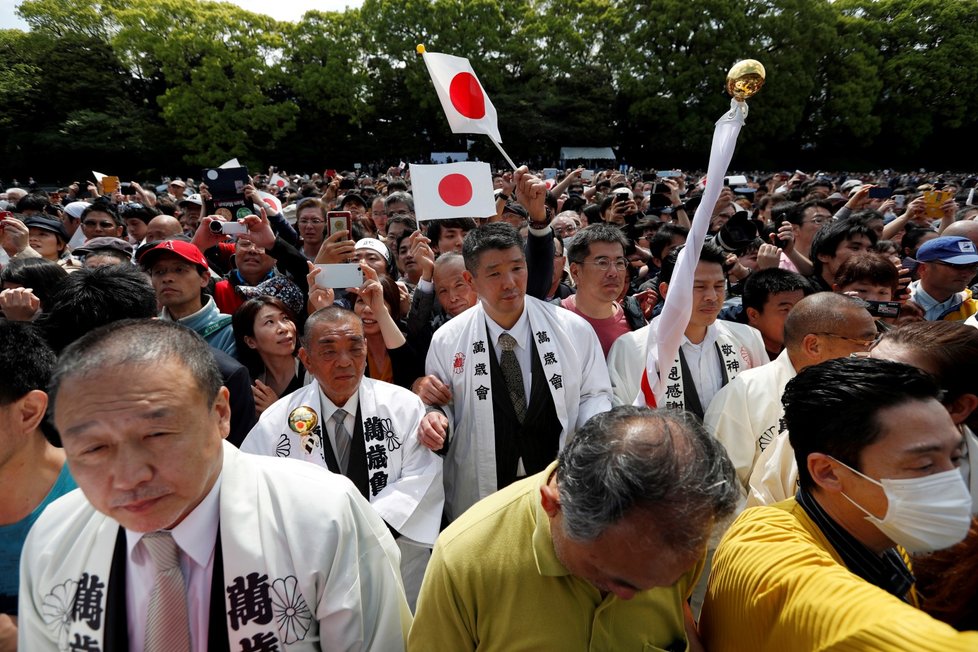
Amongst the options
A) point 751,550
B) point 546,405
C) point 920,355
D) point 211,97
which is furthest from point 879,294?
point 211,97

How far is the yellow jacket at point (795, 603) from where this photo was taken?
117 cm

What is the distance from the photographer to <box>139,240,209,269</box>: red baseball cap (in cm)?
338

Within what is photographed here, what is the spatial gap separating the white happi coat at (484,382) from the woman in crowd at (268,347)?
31.1 inches

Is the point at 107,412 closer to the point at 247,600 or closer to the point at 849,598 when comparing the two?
the point at 247,600

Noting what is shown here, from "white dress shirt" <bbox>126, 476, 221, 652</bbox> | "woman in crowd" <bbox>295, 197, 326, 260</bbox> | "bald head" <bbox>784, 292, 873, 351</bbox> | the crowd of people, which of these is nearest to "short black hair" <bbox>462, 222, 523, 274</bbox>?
the crowd of people

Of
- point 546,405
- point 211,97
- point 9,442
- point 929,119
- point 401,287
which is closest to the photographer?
point 9,442

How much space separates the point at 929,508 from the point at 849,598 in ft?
1.50

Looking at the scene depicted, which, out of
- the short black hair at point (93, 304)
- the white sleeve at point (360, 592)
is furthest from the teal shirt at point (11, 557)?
the white sleeve at point (360, 592)

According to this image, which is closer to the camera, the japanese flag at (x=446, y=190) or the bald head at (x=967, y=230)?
the japanese flag at (x=446, y=190)

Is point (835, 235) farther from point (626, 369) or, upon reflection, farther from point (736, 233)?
point (626, 369)

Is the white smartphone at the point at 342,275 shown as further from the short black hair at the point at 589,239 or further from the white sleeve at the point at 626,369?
the white sleeve at the point at 626,369

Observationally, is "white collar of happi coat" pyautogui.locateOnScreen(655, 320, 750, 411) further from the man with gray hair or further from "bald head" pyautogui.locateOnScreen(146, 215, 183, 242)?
"bald head" pyautogui.locateOnScreen(146, 215, 183, 242)

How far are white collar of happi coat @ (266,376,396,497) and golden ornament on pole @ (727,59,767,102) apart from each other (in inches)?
77.2

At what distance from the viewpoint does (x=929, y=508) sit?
153 centimetres
